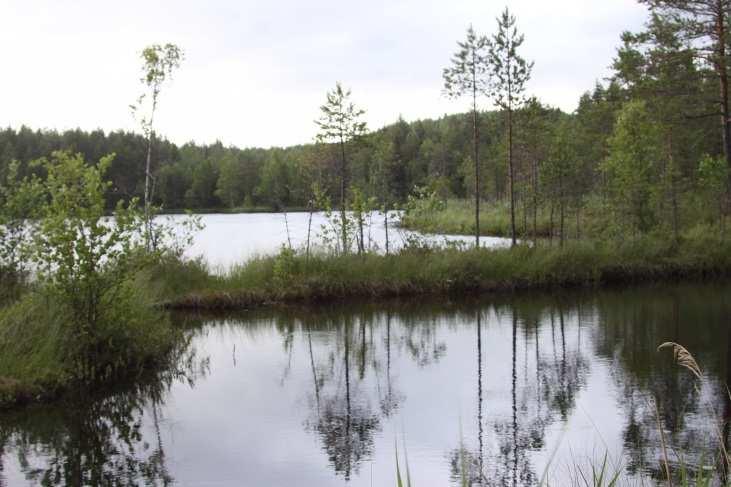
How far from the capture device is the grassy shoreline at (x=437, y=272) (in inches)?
690

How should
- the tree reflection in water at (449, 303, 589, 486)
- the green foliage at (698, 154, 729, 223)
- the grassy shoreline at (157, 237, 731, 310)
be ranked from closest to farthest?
1. the tree reflection in water at (449, 303, 589, 486)
2. the grassy shoreline at (157, 237, 731, 310)
3. the green foliage at (698, 154, 729, 223)

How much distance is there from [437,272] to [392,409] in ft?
32.8

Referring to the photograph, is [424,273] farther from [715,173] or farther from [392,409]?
[715,173]

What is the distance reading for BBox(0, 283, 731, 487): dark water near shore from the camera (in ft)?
23.8

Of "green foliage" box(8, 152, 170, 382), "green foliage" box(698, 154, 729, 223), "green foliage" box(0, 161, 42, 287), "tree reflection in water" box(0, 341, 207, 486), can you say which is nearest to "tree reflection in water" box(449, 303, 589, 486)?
"tree reflection in water" box(0, 341, 207, 486)

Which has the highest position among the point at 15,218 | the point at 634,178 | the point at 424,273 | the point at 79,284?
the point at 634,178

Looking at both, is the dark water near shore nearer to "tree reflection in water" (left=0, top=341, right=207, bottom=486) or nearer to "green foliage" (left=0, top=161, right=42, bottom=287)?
"tree reflection in water" (left=0, top=341, right=207, bottom=486)

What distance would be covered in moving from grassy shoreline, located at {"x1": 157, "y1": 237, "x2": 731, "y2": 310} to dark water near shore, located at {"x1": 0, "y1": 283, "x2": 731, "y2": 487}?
8.41 ft

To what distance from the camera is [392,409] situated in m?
9.16

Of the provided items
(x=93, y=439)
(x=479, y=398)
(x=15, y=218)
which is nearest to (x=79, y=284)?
(x=93, y=439)

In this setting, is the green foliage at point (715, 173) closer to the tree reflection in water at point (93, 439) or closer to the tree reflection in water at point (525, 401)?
the tree reflection in water at point (525, 401)

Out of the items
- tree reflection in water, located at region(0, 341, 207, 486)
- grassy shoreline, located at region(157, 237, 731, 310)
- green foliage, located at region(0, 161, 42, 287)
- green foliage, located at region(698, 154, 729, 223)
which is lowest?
tree reflection in water, located at region(0, 341, 207, 486)

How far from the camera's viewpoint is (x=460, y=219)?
1747 inches

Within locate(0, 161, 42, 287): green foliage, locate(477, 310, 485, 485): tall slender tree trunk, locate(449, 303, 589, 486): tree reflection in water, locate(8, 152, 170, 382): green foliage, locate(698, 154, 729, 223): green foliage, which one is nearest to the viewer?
locate(449, 303, 589, 486): tree reflection in water
